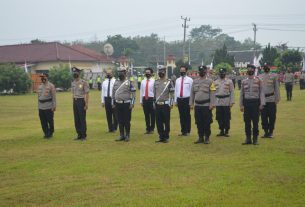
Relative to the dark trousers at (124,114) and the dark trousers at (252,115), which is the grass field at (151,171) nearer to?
the dark trousers at (252,115)

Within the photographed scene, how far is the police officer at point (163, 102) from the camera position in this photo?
44.5 feet

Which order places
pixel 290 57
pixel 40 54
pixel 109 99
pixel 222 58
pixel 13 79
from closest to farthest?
pixel 109 99 → pixel 13 79 → pixel 290 57 → pixel 222 58 → pixel 40 54

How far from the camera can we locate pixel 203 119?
1305cm

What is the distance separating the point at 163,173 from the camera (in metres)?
9.20

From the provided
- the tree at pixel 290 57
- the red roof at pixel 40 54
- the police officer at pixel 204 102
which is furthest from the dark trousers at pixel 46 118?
the red roof at pixel 40 54

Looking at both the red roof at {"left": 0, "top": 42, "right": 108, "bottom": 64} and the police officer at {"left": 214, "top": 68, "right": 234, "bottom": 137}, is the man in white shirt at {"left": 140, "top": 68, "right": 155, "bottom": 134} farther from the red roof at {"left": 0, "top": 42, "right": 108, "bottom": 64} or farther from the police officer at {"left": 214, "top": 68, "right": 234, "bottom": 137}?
the red roof at {"left": 0, "top": 42, "right": 108, "bottom": 64}

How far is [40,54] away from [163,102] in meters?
55.4

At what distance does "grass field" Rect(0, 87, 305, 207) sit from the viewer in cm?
751

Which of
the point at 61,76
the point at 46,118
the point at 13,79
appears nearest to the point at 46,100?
the point at 46,118

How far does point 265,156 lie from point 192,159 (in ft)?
5.25

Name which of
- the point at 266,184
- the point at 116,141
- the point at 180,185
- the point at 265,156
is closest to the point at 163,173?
the point at 180,185

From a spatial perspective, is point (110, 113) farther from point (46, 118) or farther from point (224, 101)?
point (224, 101)

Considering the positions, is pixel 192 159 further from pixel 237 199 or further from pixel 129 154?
pixel 237 199

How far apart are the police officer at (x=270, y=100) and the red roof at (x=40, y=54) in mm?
51916
